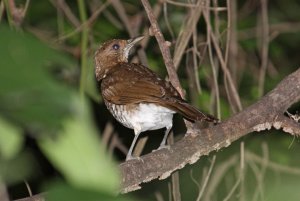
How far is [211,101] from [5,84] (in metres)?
4.17

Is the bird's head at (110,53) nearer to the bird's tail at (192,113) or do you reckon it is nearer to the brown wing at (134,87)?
the brown wing at (134,87)

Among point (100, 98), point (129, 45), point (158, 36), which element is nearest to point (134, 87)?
point (100, 98)

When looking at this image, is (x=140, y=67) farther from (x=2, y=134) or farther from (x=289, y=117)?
(x=2, y=134)

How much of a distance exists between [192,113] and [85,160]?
265 centimetres

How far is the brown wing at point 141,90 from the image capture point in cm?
346

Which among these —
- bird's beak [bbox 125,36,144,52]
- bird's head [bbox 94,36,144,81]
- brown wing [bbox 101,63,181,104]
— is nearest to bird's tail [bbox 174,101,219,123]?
brown wing [bbox 101,63,181,104]

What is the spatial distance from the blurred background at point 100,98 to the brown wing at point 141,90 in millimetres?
138

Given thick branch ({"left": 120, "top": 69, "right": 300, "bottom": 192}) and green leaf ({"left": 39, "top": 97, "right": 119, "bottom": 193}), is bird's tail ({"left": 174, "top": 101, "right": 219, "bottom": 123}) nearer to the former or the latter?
thick branch ({"left": 120, "top": 69, "right": 300, "bottom": 192})

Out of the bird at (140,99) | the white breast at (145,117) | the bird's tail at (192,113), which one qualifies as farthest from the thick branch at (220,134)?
the white breast at (145,117)

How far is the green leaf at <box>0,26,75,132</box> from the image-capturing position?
23.3 inches

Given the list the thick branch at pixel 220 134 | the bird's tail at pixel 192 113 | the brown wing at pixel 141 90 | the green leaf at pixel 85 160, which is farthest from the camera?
the brown wing at pixel 141 90

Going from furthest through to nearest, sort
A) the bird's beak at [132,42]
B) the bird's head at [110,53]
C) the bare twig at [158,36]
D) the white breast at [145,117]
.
→ the bird's head at [110,53] → the bird's beak at [132,42] → the white breast at [145,117] → the bare twig at [158,36]

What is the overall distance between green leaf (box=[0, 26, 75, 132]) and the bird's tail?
8.34ft

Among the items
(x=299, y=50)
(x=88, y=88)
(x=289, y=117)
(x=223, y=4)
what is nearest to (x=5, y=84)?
(x=289, y=117)
